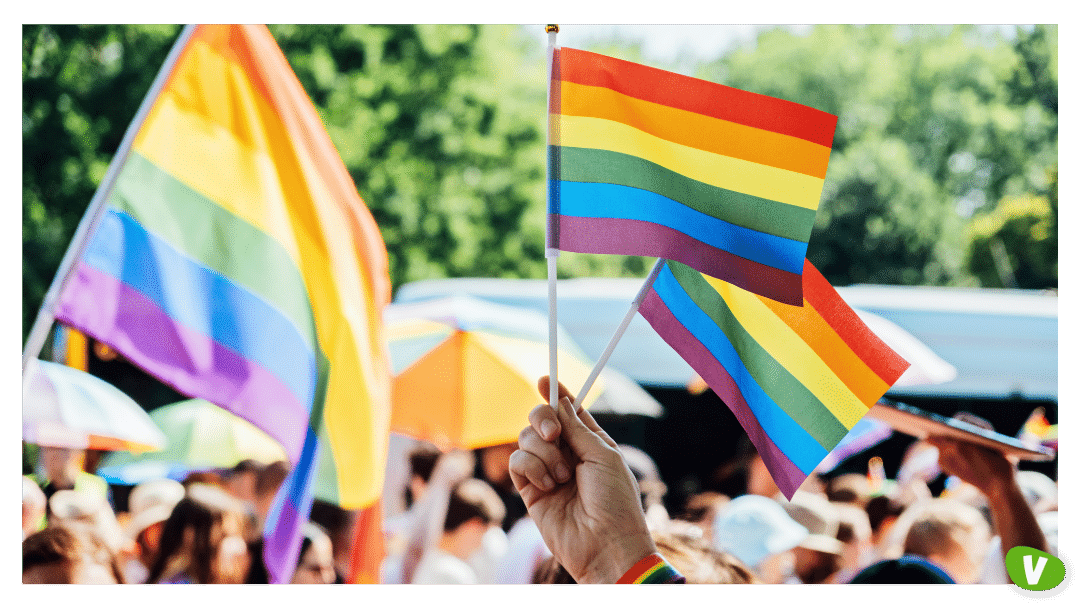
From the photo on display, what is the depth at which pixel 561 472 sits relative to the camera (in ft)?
5.77

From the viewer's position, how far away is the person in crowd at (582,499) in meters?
1.70

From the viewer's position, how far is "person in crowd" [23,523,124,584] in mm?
2979

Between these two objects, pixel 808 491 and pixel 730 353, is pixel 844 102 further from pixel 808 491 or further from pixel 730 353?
pixel 730 353

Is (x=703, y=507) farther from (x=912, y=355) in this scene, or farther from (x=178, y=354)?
(x=178, y=354)

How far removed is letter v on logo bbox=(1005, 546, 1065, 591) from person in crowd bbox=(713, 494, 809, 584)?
152cm

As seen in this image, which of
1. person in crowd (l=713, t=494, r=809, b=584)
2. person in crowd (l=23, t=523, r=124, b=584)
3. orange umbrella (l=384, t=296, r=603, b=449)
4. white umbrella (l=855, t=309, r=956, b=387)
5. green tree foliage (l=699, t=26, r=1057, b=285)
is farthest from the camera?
green tree foliage (l=699, t=26, r=1057, b=285)

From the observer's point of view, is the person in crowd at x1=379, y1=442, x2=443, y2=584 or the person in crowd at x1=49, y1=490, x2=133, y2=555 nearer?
the person in crowd at x1=49, y1=490, x2=133, y2=555

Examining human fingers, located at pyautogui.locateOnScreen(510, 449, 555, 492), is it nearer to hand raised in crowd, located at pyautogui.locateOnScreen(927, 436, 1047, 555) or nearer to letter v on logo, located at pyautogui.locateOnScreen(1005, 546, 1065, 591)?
hand raised in crowd, located at pyautogui.locateOnScreen(927, 436, 1047, 555)

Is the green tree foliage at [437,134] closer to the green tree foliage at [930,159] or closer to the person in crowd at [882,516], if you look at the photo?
the person in crowd at [882,516]

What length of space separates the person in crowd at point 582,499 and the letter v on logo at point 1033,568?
4.87 ft

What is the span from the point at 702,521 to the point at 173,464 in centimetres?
327

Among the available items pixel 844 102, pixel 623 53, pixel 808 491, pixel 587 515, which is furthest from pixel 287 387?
pixel 844 102

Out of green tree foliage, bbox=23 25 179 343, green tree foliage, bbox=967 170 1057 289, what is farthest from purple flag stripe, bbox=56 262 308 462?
green tree foliage, bbox=967 170 1057 289

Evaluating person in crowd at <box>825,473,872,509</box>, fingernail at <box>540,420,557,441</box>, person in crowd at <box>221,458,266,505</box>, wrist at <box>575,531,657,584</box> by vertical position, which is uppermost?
fingernail at <box>540,420,557,441</box>
